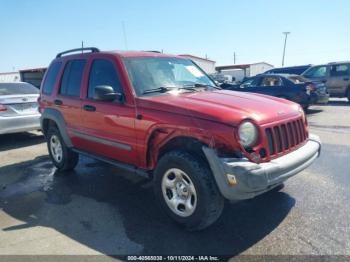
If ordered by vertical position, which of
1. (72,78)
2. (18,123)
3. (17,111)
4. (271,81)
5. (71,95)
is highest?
(72,78)

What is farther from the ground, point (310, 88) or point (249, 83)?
point (249, 83)

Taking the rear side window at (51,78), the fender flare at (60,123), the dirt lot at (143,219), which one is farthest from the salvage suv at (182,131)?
the rear side window at (51,78)

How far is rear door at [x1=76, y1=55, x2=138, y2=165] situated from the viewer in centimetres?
416

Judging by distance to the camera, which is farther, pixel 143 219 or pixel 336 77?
pixel 336 77

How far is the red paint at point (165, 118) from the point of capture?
3293 millimetres

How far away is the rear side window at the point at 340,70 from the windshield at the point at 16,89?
12.5 metres

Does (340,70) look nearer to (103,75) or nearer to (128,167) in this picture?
(103,75)

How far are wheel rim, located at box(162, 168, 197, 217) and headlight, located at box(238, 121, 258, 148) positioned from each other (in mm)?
694

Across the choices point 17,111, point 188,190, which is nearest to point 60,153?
point 17,111

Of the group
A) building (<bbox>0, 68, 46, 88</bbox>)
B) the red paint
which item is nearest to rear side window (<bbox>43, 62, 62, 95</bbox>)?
the red paint

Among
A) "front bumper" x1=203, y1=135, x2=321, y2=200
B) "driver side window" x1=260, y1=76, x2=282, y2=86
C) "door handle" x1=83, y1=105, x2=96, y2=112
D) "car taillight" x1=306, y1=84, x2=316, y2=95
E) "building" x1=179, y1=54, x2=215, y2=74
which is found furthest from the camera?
"building" x1=179, y1=54, x2=215, y2=74

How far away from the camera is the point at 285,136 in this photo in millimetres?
3660

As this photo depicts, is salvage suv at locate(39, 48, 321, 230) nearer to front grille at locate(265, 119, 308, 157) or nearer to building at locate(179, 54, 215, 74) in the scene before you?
front grille at locate(265, 119, 308, 157)

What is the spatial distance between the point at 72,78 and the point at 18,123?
139 inches
